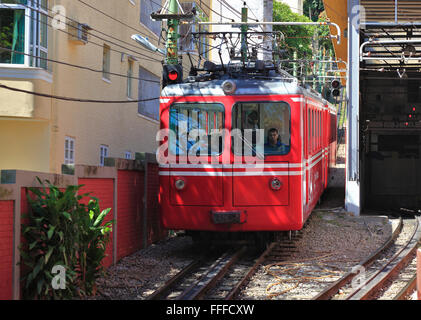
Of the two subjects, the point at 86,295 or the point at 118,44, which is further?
the point at 118,44

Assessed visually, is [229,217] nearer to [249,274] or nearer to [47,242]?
[249,274]

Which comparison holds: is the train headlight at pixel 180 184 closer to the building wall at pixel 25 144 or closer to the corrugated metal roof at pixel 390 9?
the building wall at pixel 25 144

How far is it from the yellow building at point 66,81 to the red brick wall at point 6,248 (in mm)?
4205

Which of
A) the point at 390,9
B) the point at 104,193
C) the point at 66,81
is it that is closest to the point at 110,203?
the point at 104,193

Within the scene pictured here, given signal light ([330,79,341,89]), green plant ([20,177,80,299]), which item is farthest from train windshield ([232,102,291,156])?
signal light ([330,79,341,89])

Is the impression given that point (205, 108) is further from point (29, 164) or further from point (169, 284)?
point (29, 164)

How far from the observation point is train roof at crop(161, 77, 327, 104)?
1248 cm

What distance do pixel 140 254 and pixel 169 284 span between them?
325 cm

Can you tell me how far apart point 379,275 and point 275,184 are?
7.85ft

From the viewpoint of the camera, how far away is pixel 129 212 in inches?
526

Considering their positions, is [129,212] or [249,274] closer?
[249,274]

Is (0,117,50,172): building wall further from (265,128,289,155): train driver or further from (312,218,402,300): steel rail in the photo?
(312,218,402,300): steel rail
